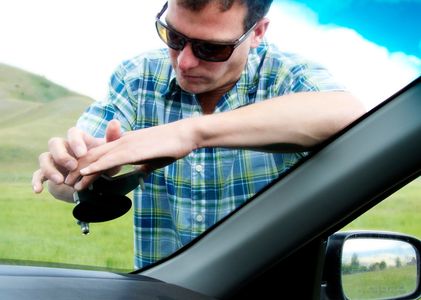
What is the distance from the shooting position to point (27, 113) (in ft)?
7.49

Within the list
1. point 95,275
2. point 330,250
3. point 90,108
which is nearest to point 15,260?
point 95,275

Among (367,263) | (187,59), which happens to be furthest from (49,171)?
(367,263)

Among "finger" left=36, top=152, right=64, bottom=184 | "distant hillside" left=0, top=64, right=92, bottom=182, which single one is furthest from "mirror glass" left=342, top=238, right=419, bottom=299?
"distant hillside" left=0, top=64, right=92, bottom=182

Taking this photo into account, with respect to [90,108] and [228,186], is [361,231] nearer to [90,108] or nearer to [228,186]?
[228,186]

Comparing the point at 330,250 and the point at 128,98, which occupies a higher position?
the point at 128,98

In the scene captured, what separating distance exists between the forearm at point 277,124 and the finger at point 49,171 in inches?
12.1

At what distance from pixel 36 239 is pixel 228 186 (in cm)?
52

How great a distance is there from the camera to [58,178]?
172cm

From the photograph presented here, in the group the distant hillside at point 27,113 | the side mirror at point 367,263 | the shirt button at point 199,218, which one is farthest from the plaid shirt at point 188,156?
the side mirror at point 367,263

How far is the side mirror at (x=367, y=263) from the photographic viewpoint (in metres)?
1.79

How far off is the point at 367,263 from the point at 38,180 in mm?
748

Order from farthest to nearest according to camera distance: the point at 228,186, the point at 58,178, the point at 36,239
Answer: the point at 36,239, the point at 228,186, the point at 58,178

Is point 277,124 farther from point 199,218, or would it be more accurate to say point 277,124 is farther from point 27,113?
point 27,113

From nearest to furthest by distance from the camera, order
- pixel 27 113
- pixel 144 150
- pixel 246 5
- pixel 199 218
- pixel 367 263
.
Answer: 1. pixel 144 150
2. pixel 367 263
3. pixel 199 218
4. pixel 246 5
5. pixel 27 113
